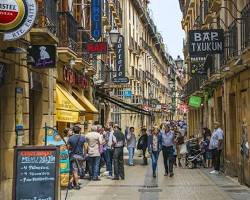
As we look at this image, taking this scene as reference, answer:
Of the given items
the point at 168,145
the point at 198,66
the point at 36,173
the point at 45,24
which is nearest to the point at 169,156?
the point at 168,145

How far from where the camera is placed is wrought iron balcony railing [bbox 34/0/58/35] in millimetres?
14516

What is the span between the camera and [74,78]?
22.8 meters

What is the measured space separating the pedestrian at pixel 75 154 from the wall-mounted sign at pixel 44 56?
3.52 meters

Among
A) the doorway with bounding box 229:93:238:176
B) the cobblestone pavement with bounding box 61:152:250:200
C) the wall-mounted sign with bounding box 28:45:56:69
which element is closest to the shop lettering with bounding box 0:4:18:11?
the wall-mounted sign with bounding box 28:45:56:69

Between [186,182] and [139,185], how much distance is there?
156 cm

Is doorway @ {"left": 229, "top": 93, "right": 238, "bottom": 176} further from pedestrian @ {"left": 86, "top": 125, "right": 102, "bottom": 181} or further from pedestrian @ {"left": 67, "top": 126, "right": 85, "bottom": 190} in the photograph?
pedestrian @ {"left": 67, "top": 126, "right": 85, "bottom": 190}

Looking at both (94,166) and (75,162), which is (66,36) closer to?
(94,166)

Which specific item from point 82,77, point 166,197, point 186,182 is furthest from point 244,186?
point 82,77

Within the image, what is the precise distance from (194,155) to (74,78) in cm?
546

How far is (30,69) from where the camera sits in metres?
14.6

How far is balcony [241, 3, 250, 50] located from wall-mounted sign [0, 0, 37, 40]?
7.19 m

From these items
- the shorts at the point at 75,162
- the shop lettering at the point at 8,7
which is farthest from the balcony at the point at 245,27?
the shop lettering at the point at 8,7

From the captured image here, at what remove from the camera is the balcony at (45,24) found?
1351 cm

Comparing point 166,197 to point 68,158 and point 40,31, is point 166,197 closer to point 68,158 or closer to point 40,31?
point 68,158
